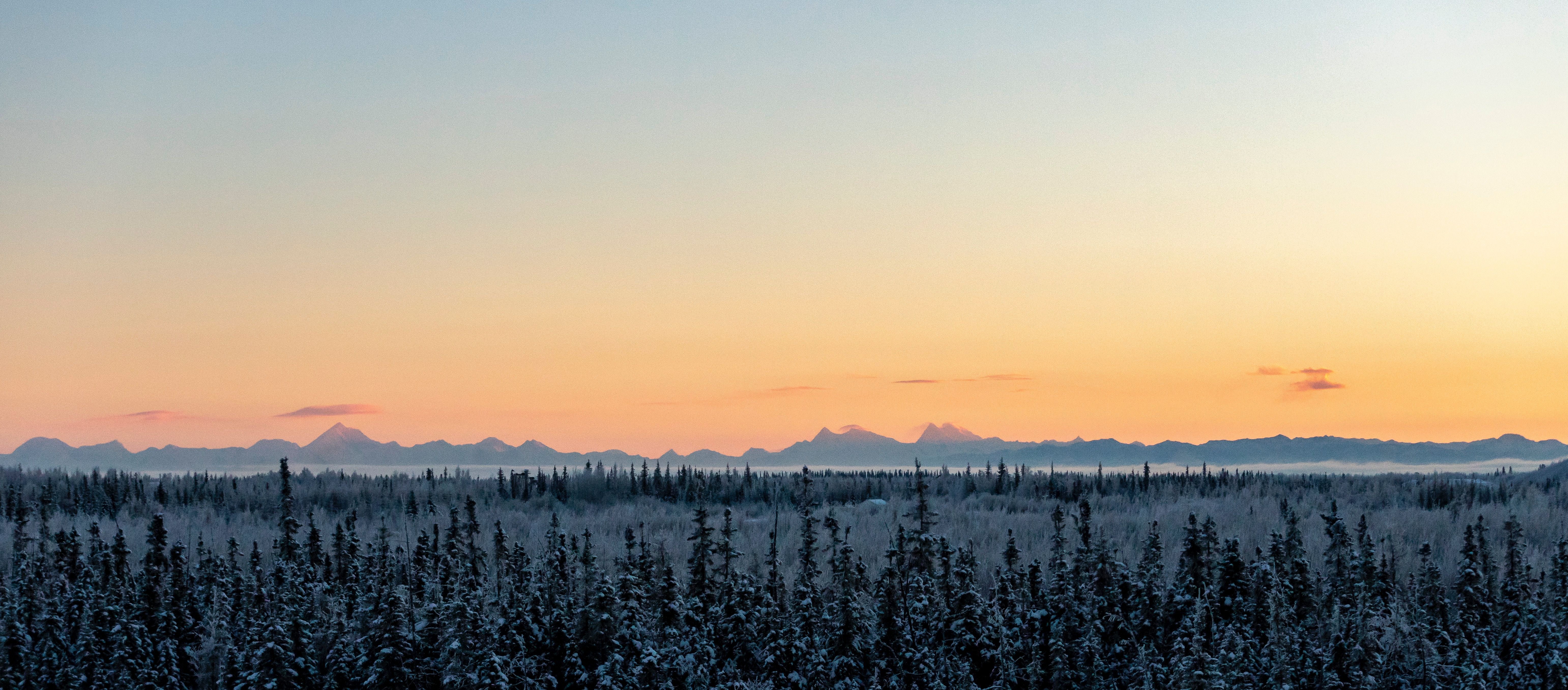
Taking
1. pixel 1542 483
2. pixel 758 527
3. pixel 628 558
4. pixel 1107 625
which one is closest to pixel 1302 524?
pixel 758 527

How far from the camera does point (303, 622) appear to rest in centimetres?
1482

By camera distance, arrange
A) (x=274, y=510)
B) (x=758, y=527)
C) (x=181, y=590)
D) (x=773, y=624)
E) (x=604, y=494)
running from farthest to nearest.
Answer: (x=604, y=494), (x=274, y=510), (x=758, y=527), (x=181, y=590), (x=773, y=624)

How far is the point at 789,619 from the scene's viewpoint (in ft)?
51.2

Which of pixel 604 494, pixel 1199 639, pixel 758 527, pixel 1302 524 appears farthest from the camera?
pixel 604 494

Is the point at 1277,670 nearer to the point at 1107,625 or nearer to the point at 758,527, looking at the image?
the point at 1107,625

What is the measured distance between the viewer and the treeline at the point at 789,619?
14.4m

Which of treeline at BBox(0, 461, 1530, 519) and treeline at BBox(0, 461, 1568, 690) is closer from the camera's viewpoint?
treeline at BBox(0, 461, 1568, 690)

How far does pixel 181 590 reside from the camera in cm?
1798

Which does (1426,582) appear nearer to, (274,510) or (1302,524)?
(1302,524)

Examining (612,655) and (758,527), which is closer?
(612,655)

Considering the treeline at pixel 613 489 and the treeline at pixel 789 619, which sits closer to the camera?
the treeline at pixel 789 619

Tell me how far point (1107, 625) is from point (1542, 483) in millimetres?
59325

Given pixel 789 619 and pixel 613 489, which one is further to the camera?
pixel 613 489

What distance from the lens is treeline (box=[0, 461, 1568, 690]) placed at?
47.2ft
